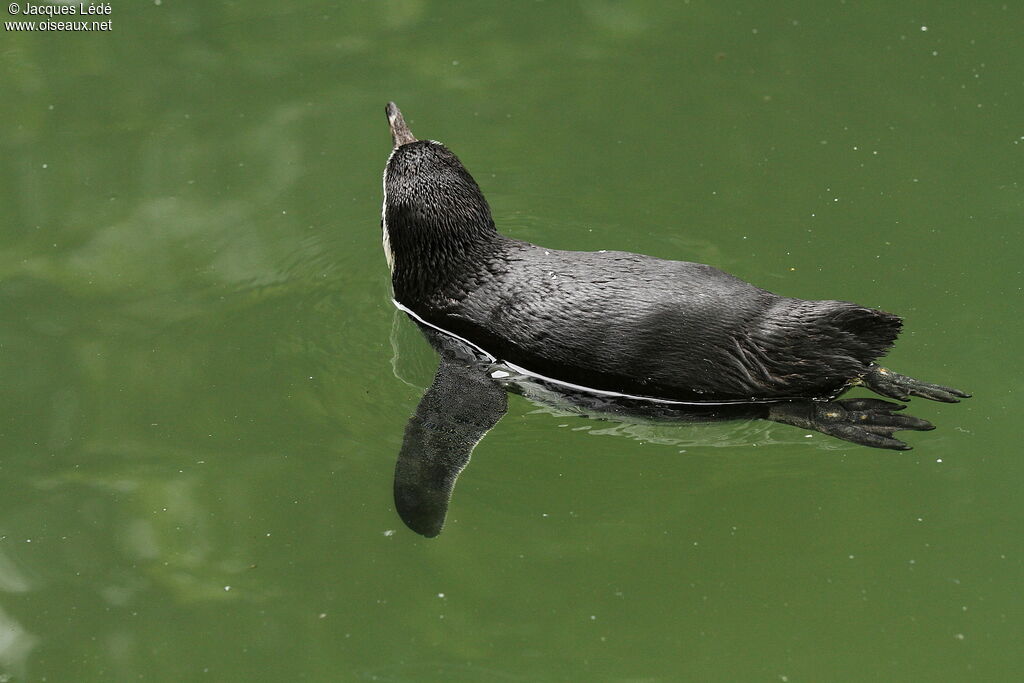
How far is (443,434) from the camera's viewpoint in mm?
4379

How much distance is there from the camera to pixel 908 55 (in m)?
6.12

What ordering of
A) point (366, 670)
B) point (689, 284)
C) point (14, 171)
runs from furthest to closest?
point (14, 171) < point (689, 284) < point (366, 670)

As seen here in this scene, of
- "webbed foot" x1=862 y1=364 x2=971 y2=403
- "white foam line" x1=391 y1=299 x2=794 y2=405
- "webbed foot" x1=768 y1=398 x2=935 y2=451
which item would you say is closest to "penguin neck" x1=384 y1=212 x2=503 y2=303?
"white foam line" x1=391 y1=299 x2=794 y2=405

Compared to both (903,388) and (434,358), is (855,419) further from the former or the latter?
(434,358)

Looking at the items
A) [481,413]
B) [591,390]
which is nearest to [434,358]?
[481,413]

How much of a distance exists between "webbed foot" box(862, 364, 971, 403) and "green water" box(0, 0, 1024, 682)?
0.59 feet

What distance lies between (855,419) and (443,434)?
162 centimetres

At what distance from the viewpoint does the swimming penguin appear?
13.2 ft

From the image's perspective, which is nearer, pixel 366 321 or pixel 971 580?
pixel 971 580

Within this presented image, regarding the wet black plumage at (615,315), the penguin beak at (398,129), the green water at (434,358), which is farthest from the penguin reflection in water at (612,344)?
the penguin beak at (398,129)

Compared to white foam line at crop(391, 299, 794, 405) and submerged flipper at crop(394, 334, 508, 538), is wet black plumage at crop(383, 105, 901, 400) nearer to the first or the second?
white foam line at crop(391, 299, 794, 405)

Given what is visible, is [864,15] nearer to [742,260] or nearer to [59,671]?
[742,260]

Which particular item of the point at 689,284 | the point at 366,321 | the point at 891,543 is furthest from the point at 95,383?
the point at 891,543

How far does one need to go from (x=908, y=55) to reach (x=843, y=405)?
2.85 m
